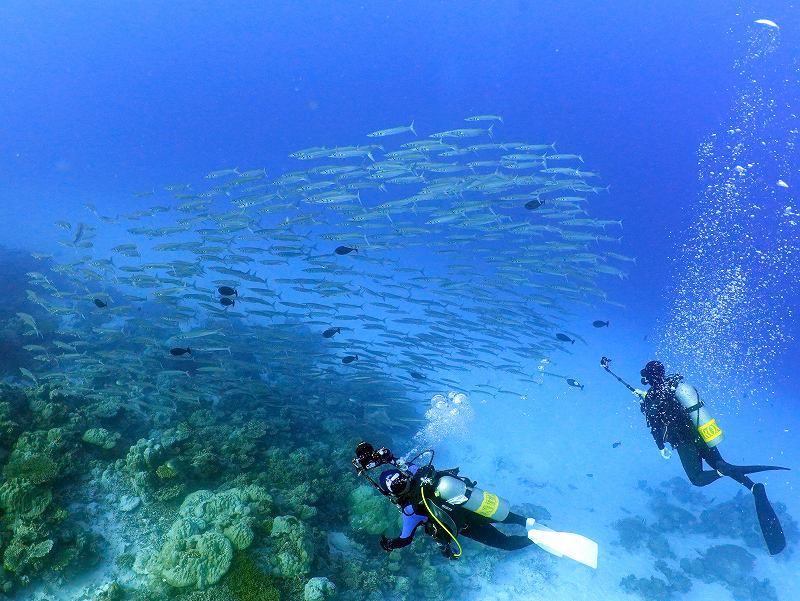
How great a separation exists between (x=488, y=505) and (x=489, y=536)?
3.16 ft

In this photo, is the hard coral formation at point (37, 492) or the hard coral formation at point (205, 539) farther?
the hard coral formation at point (37, 492)

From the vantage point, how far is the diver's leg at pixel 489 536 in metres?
6.01

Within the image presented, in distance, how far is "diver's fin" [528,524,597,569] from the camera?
605cm

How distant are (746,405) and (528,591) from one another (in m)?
31.0

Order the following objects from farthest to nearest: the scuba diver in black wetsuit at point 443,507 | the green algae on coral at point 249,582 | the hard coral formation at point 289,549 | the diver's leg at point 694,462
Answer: the diver's leg at point 694,462 < the hard coral formation at point 289,549 < the green algae on coral at point 249,582 < the scuba diver in black wetsuit at point 443,507

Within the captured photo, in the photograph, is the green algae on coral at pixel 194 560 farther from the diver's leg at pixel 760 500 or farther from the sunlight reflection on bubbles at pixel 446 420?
the sunlight reflection on bubbles at pixel 446 420

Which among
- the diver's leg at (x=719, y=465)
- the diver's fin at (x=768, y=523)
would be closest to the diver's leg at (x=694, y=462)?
the diver's leg at (x=719, y=465)

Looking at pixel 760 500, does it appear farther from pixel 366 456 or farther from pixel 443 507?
pixel 366 456

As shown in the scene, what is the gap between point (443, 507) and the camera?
17.5ft

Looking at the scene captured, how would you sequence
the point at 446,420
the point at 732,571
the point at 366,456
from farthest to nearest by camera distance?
the point at 446,420, the point at 732,571, the point at 366,456

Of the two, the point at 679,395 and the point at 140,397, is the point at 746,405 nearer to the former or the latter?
the point at 679,395

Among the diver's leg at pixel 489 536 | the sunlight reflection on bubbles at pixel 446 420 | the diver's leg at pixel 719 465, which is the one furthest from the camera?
the sunlight reflection on bubbles at pixel 446 420

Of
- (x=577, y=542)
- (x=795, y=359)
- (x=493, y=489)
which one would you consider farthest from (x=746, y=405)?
(x=577, y=542)

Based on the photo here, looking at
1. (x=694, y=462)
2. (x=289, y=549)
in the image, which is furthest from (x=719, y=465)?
(x=289, y=549)
